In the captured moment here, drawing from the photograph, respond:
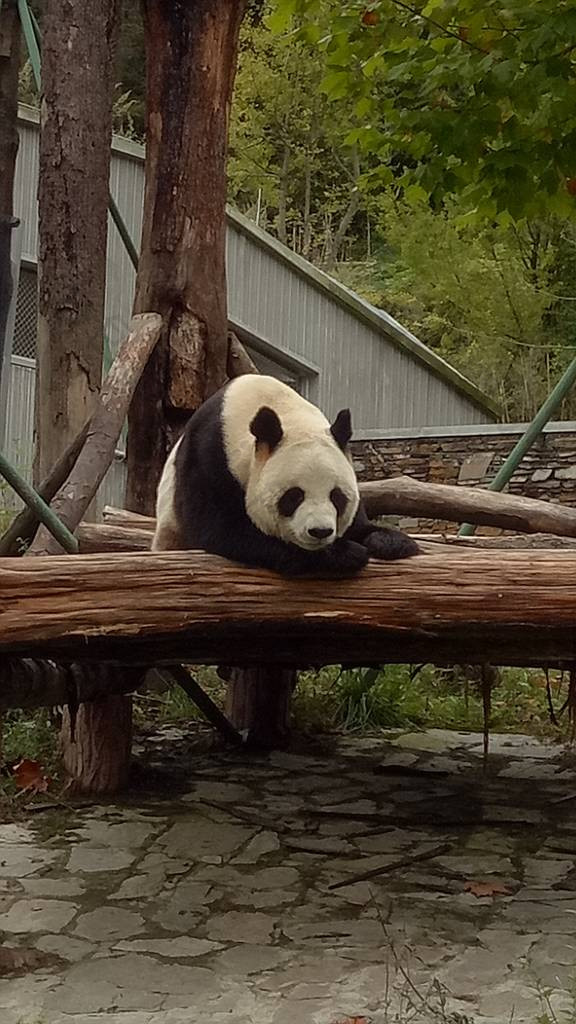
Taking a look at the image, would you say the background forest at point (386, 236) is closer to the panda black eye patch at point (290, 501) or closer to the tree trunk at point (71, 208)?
the tree trunk at point (71, 208)

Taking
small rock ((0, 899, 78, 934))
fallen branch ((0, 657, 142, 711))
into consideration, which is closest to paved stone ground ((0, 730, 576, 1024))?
small rock ((0, 899, 78, 934))

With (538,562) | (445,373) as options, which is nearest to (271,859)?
(538,562)

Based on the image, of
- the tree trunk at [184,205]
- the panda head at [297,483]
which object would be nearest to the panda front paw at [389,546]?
the panda head at [297,483]

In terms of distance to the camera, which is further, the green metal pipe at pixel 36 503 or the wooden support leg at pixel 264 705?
the wooden support leg at pixel 264 705

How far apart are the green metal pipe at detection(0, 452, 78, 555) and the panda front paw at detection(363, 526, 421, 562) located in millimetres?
1263

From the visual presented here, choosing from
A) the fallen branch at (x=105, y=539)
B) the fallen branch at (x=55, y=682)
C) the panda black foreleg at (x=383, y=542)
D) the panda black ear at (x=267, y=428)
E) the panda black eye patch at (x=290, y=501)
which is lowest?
the fallen branch at (x=55, y=682)

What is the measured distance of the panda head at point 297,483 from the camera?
11.6ft

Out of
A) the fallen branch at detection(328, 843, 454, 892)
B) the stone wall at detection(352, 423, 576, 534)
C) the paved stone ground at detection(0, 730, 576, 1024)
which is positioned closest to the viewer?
the paved stone ground at detection(0, 730, 576, 1024)

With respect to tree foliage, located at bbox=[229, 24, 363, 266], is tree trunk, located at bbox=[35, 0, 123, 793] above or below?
below

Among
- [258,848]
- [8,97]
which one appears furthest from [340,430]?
[8,97]

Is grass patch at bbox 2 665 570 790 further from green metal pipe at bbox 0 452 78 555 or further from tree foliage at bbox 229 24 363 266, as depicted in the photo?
tree foliage at bbox 229 24 363 266

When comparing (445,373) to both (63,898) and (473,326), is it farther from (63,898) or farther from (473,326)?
(63,898)

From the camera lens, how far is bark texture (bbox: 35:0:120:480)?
602cm

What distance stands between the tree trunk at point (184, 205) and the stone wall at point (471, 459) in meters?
5.82
